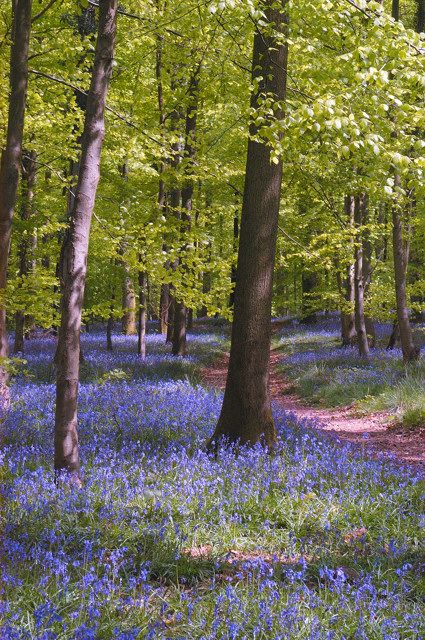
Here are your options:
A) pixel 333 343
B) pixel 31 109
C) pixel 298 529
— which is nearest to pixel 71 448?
pixel 298 529

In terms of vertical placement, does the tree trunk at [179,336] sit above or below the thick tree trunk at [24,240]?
below

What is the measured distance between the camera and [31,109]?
492 inches

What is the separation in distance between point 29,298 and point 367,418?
7.17 metres

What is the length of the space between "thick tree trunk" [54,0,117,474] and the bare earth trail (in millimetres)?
3626

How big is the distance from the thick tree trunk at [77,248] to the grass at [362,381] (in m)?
6.91

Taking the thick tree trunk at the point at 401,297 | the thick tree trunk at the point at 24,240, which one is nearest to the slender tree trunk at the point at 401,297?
the thick tree trunk at the point at 401,297

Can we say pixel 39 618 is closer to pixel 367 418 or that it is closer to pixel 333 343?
pixel 367 418

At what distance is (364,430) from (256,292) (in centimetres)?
482

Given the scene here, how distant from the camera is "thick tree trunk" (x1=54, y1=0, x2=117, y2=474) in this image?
5.27 metres

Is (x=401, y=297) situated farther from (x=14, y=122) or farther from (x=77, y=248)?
(x=77, y=248)

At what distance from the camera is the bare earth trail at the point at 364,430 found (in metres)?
8.43

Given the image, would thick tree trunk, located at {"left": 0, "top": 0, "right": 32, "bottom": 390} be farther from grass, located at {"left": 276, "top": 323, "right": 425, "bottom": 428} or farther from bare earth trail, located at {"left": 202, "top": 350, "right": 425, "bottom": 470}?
grass, located at {"left": 276, "top": 323, "right": 425, "bottom": 428}

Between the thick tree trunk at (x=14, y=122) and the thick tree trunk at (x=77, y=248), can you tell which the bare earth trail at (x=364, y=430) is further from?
the thick tree trunk at (x=14, y=122)

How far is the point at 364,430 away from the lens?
34.7ft
